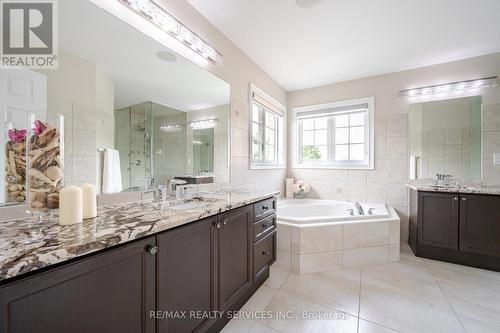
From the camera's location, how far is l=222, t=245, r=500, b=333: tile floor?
4.68 feet

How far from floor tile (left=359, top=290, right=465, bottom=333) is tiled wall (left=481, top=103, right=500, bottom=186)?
6.34 feet

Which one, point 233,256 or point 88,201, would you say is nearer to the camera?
point 88,201

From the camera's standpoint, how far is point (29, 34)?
99 centimetres

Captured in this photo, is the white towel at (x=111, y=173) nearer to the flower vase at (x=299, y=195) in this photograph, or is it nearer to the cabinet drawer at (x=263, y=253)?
the cabinet drawer at (x=263, y=253)

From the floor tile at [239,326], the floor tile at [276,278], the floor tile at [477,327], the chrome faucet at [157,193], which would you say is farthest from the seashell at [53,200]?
the floor tile at [477,327]

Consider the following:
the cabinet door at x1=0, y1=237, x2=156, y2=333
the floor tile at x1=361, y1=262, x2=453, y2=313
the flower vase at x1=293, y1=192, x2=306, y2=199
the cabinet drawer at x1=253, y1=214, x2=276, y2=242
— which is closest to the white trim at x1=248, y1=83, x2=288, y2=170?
the flower vase at x1=293, y1=192, x2=306, y2=199

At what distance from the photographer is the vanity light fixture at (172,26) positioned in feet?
4.37

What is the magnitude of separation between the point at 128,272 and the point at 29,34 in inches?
47.8

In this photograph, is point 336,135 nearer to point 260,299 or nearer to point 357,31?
point 357,31

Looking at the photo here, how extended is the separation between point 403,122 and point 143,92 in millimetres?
3282

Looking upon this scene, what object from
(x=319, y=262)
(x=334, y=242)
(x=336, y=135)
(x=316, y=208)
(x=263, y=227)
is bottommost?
(x=319, y=262)

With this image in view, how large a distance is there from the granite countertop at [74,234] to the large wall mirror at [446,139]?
3061 millimetres

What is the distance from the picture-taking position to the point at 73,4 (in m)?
1.08

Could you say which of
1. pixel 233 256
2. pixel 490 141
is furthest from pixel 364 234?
pixel 490 141
